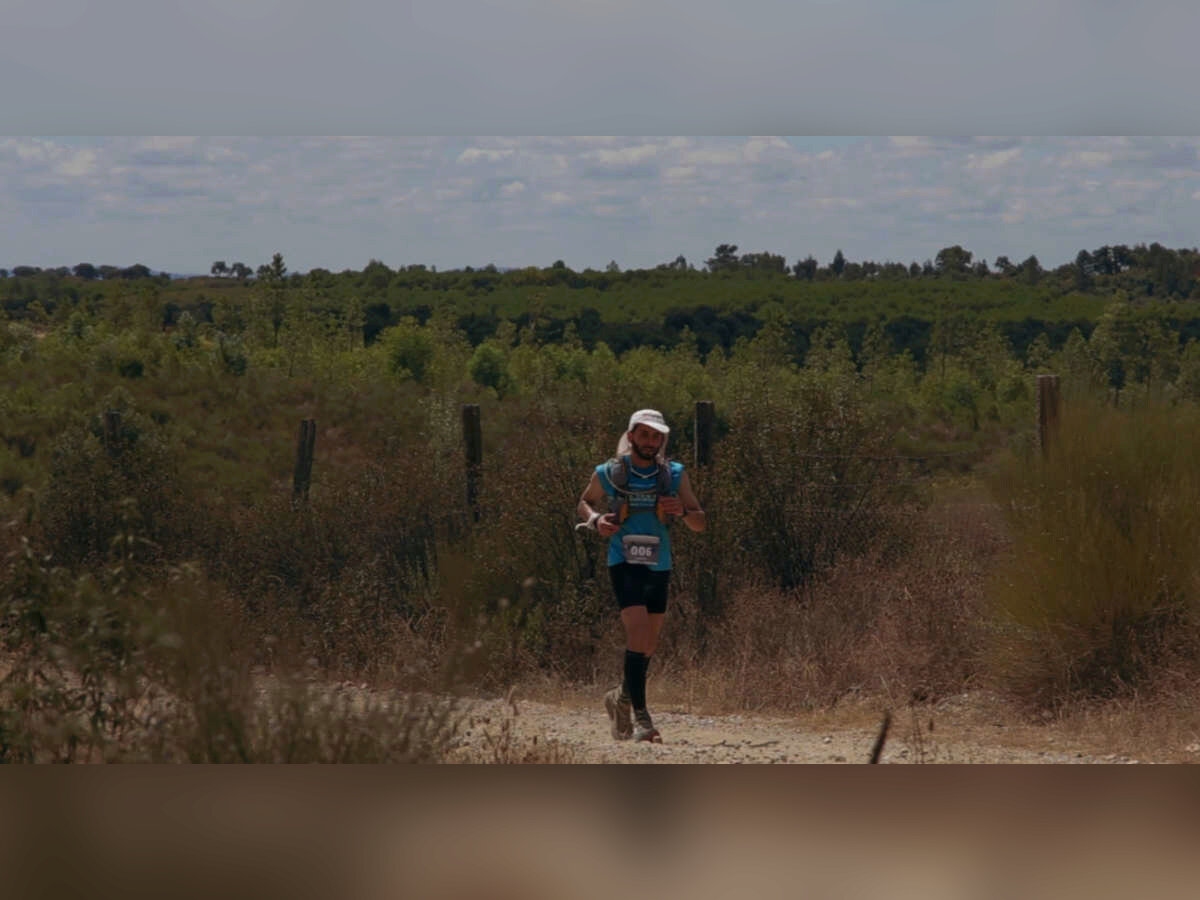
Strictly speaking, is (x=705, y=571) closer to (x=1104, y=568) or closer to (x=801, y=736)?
(x=801, y=736)

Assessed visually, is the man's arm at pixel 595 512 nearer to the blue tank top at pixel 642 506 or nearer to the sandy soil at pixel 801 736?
the blue tank top at pixel 642 506

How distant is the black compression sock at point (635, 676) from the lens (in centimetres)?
681

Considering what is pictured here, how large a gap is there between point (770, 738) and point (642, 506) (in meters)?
2.32

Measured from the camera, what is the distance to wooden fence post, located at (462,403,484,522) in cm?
1177

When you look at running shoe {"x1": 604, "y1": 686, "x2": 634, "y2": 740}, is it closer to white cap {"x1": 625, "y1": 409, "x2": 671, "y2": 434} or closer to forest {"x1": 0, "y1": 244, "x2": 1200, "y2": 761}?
forest {"x1": 0, "y1": 244, "x2": 1200, "y2": 761}

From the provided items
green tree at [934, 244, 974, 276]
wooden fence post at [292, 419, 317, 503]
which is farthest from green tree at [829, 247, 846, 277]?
wooden fence post at [292, 419, 317, 503]

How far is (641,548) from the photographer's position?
21.0ft

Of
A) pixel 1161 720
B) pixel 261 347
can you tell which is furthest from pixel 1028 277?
pixel 1161 720

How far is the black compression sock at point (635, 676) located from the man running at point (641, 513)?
101 millimetres

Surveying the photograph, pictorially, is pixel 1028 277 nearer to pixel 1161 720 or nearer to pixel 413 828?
pixel 1161 720

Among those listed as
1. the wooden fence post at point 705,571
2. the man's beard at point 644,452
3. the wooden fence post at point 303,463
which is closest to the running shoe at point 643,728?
the man's beard at point 644,452

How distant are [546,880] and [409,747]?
6.89 feet

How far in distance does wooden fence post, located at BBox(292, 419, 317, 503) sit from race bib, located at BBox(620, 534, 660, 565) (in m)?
6.44

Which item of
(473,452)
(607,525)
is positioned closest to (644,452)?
(607,525)
